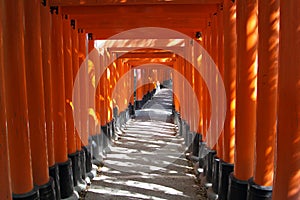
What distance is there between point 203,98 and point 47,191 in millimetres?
4257

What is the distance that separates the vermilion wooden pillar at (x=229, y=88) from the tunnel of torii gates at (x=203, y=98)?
0.01 m

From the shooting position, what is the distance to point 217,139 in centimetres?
646

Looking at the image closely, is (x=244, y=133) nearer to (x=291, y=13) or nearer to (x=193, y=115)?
(x=291, y=13)

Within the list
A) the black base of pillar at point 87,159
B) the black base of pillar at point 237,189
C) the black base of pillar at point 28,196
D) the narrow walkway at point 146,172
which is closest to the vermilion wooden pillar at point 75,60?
the black base of pillar at point 87,159

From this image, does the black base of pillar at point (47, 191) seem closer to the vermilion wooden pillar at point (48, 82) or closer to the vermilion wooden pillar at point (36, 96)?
the vermilion wooden pillar at point (36, 96)

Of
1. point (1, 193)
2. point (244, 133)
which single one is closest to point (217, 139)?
point (244, 133)

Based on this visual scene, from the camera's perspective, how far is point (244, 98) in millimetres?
4668

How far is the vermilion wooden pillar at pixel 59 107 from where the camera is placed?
6.03 meters

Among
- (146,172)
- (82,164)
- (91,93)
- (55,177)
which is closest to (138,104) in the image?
(91,93)

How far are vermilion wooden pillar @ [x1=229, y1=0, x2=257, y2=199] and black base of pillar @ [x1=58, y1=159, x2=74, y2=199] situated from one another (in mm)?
2769

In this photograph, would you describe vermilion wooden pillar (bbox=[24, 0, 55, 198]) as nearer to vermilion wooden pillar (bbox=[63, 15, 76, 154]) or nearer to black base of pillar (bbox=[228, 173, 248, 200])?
vermilion wooden pillar (bbox=[63, 15, 76, 154])

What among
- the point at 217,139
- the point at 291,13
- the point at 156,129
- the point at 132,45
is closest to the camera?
the point at 291,13

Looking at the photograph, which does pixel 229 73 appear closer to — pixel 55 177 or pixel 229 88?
pixel 229 88

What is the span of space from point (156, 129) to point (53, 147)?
33.8ft
